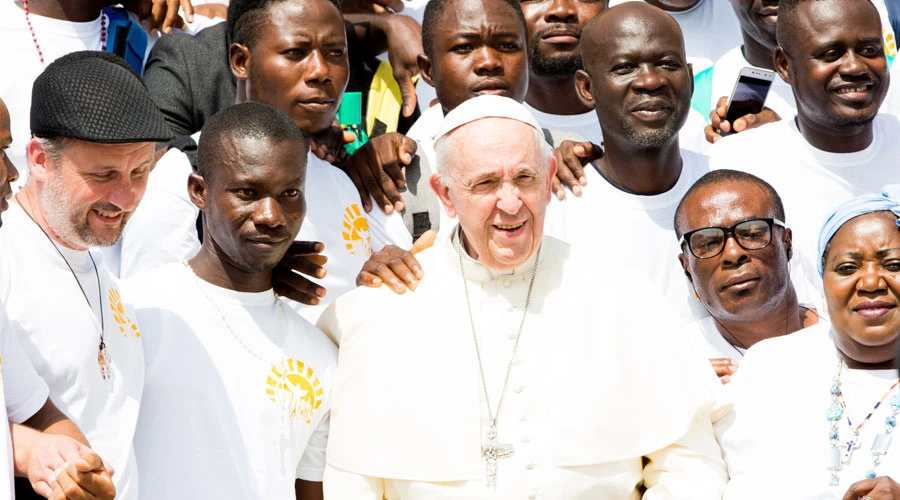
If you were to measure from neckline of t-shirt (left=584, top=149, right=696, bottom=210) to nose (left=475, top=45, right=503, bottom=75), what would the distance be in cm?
63

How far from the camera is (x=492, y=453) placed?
4.82 metres

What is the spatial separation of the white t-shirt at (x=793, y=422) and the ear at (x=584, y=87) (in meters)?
1.93

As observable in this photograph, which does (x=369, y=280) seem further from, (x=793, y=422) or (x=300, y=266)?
(x=793, y=422)

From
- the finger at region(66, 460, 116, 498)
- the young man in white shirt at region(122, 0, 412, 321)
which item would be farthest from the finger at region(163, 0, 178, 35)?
the finger at region(66, 460, 116, 498)

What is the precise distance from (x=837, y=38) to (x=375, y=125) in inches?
91.3

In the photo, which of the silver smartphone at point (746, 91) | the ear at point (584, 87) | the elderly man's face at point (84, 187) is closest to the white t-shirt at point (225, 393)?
the elderly man's face at point (84, 187)

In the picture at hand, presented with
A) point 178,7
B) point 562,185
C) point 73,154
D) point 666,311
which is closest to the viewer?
point 73,154

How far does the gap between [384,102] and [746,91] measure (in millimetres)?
1828

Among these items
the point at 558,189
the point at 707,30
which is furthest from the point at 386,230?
the point at 707,30

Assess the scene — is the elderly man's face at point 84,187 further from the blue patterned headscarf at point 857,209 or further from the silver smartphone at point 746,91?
the silver smartphone at point 746,91

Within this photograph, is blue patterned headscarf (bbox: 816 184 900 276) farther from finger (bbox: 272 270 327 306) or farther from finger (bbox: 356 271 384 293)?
finger (bbox: 272 270 327 306)

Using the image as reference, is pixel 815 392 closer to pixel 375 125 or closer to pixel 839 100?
pixel 839 100

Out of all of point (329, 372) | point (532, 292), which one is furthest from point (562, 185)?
point (329, 372)

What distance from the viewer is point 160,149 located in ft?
17.6
